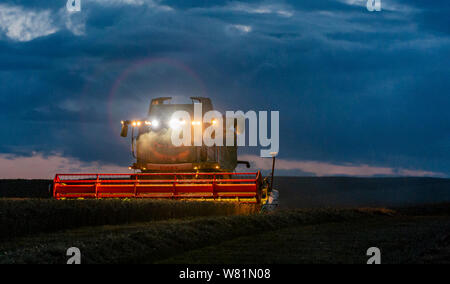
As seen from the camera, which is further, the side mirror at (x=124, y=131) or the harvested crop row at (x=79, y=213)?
the side mirror at (x=124, y=131)

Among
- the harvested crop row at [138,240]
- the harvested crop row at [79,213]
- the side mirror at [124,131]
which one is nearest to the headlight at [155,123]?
the side mirror at [124,131]

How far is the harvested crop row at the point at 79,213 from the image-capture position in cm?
1464

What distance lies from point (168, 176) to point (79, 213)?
10.6 metres

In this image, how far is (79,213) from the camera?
16594mm

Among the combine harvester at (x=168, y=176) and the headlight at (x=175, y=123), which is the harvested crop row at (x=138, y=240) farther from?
the headlight at (x=175, y=123)

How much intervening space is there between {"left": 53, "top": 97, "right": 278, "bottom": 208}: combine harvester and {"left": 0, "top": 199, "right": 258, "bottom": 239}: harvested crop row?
2.76 metres

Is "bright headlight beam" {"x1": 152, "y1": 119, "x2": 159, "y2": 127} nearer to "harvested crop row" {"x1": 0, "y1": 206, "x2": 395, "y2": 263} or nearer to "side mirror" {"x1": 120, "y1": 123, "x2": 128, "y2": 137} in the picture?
"side mirror" {"x1": 120, "y1": 123, "x2": 128, "y2": 137}

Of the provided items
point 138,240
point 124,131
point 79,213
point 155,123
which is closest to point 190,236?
point 138,240

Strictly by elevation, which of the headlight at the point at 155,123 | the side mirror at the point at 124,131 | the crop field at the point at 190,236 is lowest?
the crop field at the point at 190,236

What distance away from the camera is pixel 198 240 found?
1312 cm

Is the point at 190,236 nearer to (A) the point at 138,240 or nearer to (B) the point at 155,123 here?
(A) the point at 138,240

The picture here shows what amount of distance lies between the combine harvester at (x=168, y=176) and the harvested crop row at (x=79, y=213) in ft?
9.07
